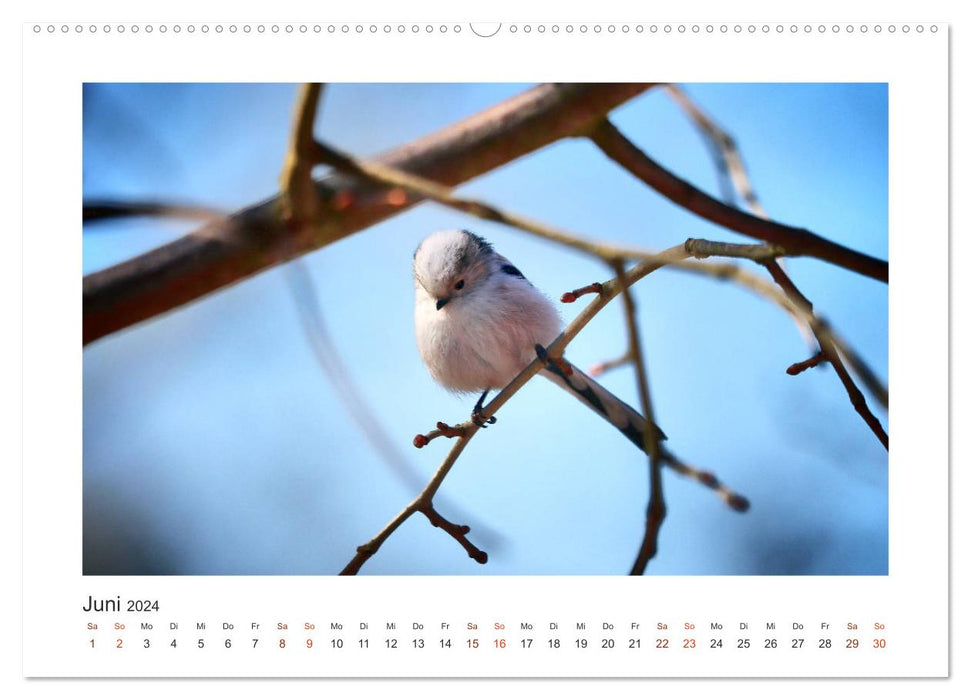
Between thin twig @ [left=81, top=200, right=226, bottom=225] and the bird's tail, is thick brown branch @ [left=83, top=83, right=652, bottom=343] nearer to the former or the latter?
thin twig @ [left=81, top=200, right=226, bottom=225]

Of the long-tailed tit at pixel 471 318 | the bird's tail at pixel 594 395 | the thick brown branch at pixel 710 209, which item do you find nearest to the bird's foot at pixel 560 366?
the bird's tail at pixel 594 395

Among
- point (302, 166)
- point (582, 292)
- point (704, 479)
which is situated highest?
point (302, 166)

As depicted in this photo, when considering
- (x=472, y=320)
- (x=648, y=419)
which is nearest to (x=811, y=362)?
(x=648, y=419)

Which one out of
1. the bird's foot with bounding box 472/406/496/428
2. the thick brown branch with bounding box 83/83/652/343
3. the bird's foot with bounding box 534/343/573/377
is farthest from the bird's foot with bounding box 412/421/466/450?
the thick brown branch with bounding box 83/83/652/343

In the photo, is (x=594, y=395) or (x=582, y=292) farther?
(x=594, y=395)

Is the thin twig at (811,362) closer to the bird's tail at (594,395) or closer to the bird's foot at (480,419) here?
the bird's tail at (594,395)

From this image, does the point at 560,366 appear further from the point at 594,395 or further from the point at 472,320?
the point at 472,320
